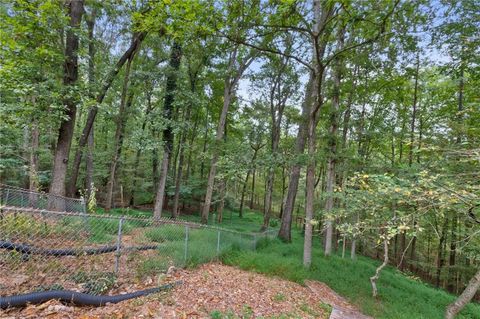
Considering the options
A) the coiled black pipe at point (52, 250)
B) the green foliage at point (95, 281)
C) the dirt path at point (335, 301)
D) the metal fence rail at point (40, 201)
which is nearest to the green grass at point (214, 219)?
the metal fence rail at point (40, 201)

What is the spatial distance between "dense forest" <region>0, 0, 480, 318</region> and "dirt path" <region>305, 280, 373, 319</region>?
4.06ft

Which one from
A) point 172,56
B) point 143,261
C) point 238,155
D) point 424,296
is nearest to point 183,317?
point 143,261

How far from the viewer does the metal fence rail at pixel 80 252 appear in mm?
3916

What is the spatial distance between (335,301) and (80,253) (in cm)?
574

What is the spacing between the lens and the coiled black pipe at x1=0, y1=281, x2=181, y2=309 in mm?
3137

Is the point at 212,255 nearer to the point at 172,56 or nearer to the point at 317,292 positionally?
the point at 317,292

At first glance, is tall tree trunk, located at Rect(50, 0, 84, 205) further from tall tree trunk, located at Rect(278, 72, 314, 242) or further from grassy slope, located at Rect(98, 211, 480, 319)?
tall tree trunk, located at Rect(278, 72, 314, 242)

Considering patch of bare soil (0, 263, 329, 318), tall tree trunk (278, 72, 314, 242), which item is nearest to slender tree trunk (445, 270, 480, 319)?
patch of bare soil (0, 263, 329, 318)

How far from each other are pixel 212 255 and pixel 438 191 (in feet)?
17.1

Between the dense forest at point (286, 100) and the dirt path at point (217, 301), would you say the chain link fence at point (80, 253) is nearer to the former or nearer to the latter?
the dirt path at point (217, 301)

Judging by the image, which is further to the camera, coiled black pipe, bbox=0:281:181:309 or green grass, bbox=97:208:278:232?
green grass, bbox=97:208:278:232

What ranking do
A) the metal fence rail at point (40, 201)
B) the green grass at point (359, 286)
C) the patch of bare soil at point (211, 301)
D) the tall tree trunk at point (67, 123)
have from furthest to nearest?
the tall tree trunk at point (67, 123)
the metal fence rail at point (40, 201)
the green grass at point (359, 286)
the patch of bare soil at point (211, 301)

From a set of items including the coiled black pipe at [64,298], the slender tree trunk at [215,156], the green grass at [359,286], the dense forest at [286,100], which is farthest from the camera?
the slender tree trunk at [215,156]

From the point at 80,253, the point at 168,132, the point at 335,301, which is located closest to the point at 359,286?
the point at 335,301
